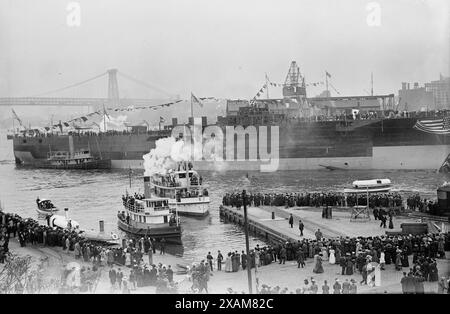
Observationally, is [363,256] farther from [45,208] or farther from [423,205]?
[45,208]

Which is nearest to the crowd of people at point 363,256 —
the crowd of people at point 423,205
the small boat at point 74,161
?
the crowd of people at point 423,205

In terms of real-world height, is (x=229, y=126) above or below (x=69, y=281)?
above

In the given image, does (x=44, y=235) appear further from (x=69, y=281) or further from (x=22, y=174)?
(x=22, y=174)

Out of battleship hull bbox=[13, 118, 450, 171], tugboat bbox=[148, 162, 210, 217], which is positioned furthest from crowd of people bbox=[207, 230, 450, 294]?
battleship hull bbox=[13, 118, 450, 171]

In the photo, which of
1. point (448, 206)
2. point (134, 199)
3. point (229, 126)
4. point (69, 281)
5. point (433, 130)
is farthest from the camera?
point (229, 126)

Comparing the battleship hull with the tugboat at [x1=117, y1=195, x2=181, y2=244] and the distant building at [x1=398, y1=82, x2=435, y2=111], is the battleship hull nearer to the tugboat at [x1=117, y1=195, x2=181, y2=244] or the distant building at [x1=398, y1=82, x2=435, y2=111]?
the tugboat at [x1=117, y1=195, x2=181, y2=244]

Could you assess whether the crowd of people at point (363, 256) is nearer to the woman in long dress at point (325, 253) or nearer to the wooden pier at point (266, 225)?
the woman in long dress at point (325, 253)
